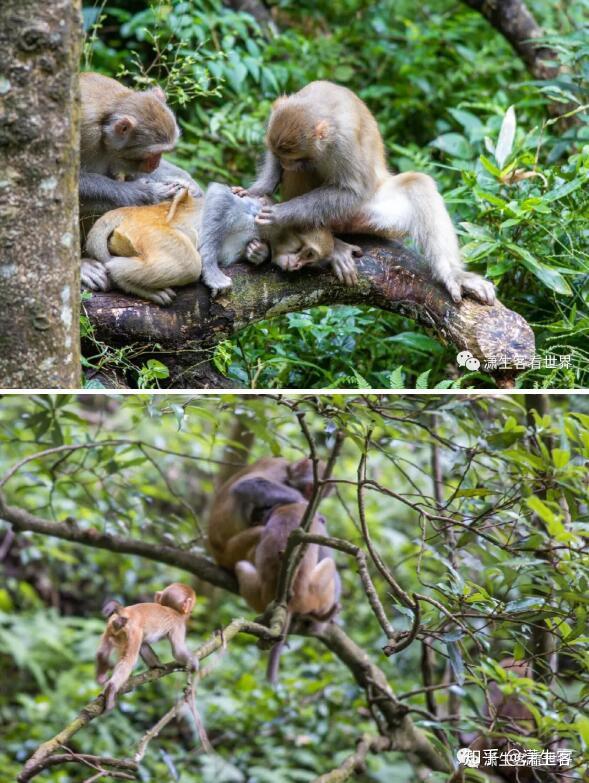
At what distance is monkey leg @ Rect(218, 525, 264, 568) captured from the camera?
4.26m

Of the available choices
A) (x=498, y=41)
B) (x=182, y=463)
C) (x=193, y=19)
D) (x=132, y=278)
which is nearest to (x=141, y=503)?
(x=132, y=278)

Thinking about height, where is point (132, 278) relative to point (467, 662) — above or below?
above

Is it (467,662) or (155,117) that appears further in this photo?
(155,117)

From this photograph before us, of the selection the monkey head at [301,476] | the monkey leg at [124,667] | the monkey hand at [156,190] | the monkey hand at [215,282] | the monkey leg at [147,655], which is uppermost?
the monkey hand at [156,190]

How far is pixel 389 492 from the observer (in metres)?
2.87

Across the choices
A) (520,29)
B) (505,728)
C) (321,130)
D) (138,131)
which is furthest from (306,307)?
(520,29)

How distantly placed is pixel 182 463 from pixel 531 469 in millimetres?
2982

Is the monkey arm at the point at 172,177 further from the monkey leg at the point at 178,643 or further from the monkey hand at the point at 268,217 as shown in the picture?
the monkey leg at the point at 178,643

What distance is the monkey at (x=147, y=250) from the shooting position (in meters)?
3.95

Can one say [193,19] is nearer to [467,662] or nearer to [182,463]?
[182,463]

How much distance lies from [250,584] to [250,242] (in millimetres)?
1443

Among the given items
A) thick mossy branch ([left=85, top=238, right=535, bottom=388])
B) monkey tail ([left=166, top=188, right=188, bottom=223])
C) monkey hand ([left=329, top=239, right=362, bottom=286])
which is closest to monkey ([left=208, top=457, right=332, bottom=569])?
thick mossy branch ([left=85, top=238, right=535, bottom=388])

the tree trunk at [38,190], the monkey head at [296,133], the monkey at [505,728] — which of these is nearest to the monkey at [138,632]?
the tree trunk at [38,190]

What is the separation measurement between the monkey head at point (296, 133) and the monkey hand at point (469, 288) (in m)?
0.79
